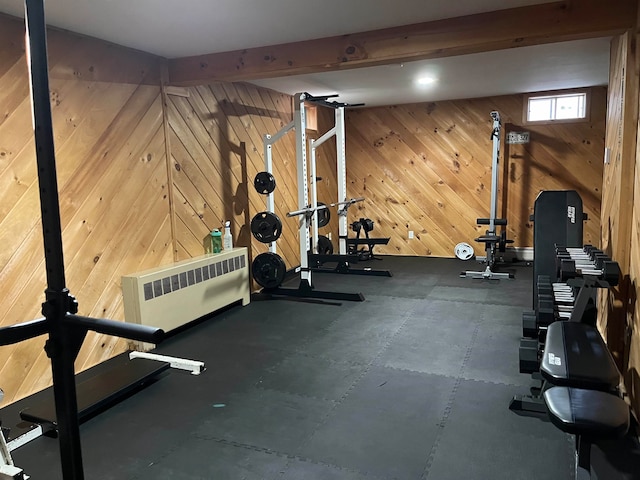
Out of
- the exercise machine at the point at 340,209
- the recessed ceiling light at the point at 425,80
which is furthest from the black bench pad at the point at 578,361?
the exercise machine at the point at 340,209

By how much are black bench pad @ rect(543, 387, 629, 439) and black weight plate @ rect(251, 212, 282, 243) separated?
3.11 m

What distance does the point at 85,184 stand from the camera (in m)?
3.04

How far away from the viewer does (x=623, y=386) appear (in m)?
2.47

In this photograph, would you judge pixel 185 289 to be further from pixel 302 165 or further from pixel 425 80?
pixel 425 80

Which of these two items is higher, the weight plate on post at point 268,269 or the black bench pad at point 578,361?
the black bench pad at point 578,361

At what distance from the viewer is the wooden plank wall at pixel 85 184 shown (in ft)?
8.47

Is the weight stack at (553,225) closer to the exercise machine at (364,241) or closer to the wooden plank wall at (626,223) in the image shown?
the wooden plank wall at (626,223)

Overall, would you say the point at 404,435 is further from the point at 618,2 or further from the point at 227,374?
the point at 618,2

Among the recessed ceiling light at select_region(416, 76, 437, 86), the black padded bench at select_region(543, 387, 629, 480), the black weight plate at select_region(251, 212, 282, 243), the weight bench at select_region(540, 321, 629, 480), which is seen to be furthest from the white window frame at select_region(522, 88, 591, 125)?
the black padded bench at select_region(543, 387, 629, 480)

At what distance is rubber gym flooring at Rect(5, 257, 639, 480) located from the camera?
1966 mm

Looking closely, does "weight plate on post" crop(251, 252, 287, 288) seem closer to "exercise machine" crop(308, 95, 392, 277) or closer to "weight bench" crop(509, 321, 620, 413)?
"exercise machine" crop(308, 95, 392, 277)

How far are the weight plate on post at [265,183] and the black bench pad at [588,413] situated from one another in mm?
3355

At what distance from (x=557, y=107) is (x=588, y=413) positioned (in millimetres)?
5589

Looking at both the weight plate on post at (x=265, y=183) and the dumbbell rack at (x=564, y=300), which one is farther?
the weight plate on post at (x=265, y=183)
